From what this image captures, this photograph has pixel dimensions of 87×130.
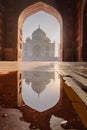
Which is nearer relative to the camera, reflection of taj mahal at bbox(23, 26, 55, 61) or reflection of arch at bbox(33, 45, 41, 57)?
reflection of taj mahal at bbox(23, 26, 55, 61)

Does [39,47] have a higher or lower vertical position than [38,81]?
higher

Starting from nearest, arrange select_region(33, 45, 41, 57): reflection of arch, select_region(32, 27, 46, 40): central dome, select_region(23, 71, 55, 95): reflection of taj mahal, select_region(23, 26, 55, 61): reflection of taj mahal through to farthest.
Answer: select_region(23, 71, 55, 95): reflection of taj mahal < select_region(32, 27, 46, 40): central dome < select_region(23, 26, 55, 61): reflection of taj mahal < select_region(33, 45, 41, 57): reflection of arch

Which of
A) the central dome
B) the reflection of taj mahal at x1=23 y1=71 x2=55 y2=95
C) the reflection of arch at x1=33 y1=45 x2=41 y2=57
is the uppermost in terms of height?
the central dome

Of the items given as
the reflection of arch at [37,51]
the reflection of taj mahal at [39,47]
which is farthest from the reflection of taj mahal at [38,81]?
the reflection of arch at [37,51]

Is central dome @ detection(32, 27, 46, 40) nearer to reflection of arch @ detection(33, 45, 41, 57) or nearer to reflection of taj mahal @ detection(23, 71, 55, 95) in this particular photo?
reflection of arch @ detection(33, 45, 41, 57)

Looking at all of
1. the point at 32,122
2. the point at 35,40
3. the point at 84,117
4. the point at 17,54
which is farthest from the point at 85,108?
the point at 35,40

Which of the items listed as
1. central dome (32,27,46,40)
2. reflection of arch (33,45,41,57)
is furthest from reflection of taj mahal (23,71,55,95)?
reflection of arch (33,45,41,57)

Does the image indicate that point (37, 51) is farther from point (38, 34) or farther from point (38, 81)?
point (38, 81)

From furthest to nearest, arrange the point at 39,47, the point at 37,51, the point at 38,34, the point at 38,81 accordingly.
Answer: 1. the point at 37,51
2. the point at 39,47
3. the point at 38,34
4. the point at 38,81

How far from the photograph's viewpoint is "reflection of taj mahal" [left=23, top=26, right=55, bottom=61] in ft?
146

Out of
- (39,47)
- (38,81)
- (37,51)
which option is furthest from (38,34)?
(38,81)

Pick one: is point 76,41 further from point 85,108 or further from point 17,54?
point 85,108

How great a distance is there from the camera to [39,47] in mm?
45500

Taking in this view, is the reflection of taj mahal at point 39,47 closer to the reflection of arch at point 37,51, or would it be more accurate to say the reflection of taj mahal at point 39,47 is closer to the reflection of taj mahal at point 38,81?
the reflection of arch at point 37,51
